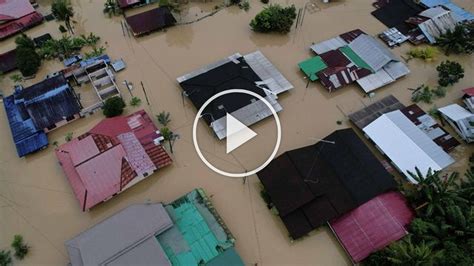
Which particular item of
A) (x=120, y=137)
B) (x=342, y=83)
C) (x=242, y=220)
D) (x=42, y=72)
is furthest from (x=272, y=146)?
(x=42, y=72)

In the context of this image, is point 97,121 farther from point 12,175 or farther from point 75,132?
point 12,175

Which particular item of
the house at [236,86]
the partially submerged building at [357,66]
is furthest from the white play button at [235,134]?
the partially submerged building at [357,66]

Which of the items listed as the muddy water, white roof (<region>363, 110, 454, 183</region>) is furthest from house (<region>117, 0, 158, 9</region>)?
white roof (<region>363, 110, 454, 183</region>)

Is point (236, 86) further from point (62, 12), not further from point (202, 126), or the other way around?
point (62, 12)

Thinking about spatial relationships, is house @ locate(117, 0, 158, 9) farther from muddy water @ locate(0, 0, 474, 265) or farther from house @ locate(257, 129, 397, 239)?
house @ locate(257, 129, 397, 239)

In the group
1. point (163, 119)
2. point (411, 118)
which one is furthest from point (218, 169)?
point (411, 118)

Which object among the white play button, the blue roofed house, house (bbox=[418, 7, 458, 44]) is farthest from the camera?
house (bbox=[418, 7, 458, 44])
